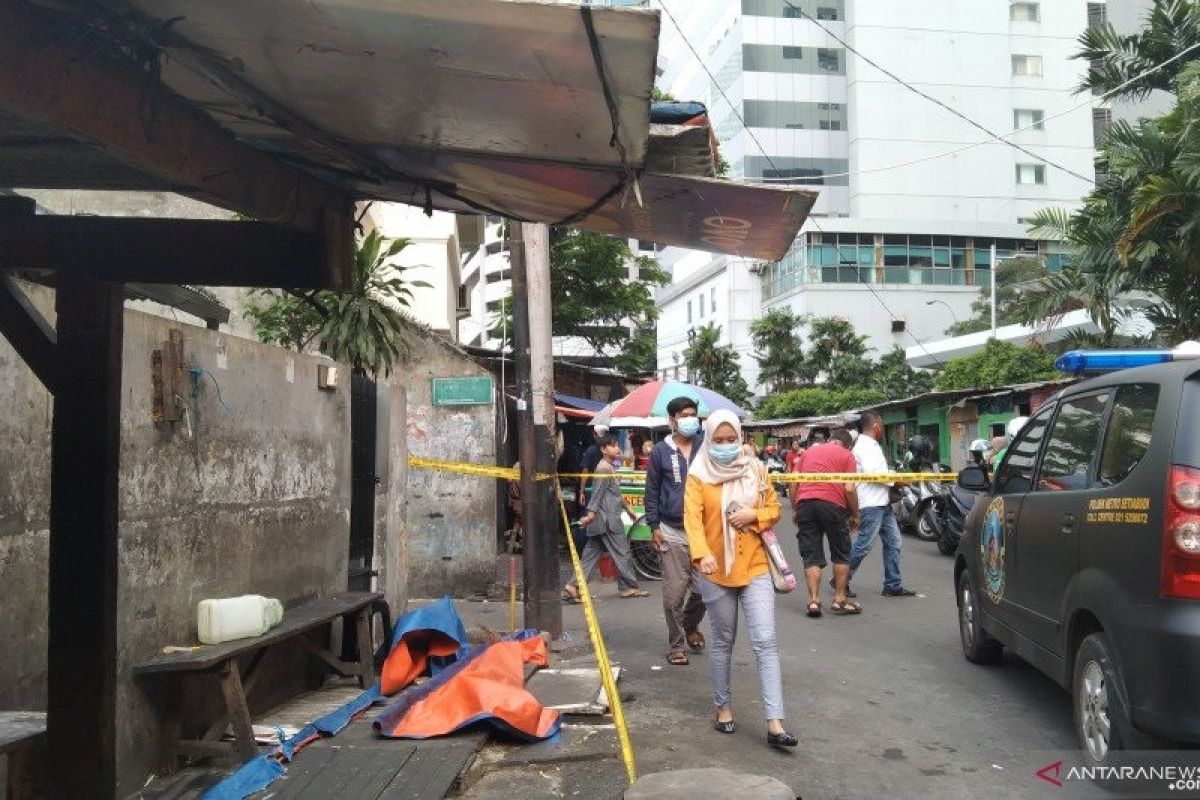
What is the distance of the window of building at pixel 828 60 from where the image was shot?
63375 millimetres

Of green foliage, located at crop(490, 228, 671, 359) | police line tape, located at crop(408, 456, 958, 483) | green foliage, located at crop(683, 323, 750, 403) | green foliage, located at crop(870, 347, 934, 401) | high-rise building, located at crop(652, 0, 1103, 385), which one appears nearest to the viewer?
police line tape, located at crop(408, 456, 958, 483)

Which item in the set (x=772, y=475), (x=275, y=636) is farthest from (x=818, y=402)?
(x=275, y=636)

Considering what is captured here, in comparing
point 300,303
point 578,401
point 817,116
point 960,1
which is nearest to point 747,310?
point 817,116

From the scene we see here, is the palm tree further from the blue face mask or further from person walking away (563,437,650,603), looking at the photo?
the blue face mask

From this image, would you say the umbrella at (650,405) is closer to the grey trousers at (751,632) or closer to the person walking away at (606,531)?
the person walking away at (606,531)

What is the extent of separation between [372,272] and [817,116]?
56.3 metres

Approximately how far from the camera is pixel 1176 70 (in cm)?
1545

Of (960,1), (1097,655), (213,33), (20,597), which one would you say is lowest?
(1097,655)

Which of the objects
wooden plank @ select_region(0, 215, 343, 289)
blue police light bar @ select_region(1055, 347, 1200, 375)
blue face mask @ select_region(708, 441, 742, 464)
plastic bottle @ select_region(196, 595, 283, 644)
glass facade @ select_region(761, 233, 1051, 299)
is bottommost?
plastic bottle @ select_region(196, 595, 283, 644)

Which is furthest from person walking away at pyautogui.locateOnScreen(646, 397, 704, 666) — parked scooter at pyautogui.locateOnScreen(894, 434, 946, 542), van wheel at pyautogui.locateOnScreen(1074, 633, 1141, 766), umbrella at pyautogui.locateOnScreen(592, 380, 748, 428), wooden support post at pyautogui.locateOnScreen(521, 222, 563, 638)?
parked scooter at pyautogui.locateOnScreen(894, 434, 946, 542)

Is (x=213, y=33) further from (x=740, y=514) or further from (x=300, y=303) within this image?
(x=300, y=303)

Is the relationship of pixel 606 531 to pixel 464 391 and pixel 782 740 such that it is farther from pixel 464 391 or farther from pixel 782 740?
pixel 782 740

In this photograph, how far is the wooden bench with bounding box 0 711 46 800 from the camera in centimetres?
390

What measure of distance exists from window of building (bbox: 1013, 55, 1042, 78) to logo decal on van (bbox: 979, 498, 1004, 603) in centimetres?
6351
